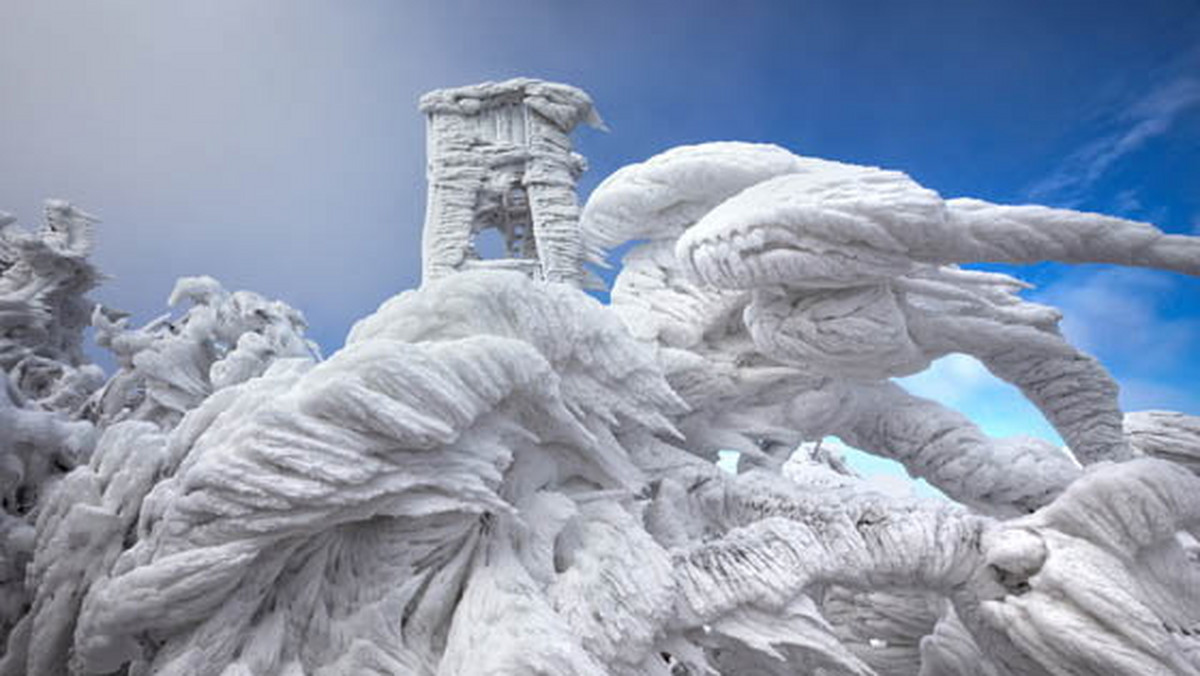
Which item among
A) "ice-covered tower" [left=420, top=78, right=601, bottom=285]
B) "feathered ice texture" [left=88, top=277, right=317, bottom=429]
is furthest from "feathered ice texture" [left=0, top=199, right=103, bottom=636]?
"ice-covered tower" [left=420, top=78, right=601, bottom=285]

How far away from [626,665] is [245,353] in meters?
1.16

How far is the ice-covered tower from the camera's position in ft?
14.2

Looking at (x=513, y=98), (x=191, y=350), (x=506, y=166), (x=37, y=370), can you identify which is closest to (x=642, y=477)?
(x=191, y=350)

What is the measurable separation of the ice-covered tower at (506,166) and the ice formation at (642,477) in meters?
2.39

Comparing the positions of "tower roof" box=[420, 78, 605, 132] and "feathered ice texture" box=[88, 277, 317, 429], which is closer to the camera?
"feathered ice texture" box=[88, 277, 317, 429]

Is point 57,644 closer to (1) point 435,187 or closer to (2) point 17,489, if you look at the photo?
(2) point 17,489

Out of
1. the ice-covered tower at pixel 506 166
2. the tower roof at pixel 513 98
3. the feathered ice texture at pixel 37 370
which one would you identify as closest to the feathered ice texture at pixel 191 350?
the feathered ice texture at pixel 37 370

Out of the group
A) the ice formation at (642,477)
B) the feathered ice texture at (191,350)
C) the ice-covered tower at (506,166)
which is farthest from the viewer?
the ice-covered tower at (506,166)

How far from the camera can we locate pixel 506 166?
4.66 m

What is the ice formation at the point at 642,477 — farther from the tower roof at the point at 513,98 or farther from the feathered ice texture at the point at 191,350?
the tower roof at the point at 513,98

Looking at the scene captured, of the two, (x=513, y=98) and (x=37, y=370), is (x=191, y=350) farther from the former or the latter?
(x=513, y=98)

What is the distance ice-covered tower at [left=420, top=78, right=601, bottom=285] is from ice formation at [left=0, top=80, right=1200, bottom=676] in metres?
2.39

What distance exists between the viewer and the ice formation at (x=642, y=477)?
722 millimetres

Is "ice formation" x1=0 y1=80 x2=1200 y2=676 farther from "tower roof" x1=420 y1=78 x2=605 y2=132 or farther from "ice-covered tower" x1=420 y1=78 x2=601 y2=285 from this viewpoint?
"tower roof" x1=420 y1=78 x2=605 y2=132
